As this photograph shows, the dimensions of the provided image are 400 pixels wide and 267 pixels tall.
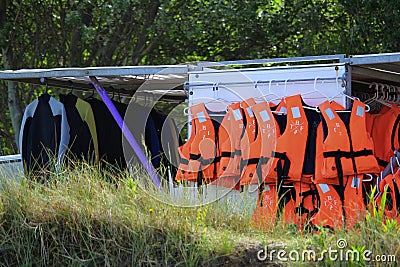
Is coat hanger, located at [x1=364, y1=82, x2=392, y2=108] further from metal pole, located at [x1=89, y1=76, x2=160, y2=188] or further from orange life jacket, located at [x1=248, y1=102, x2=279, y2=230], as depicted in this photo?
metal pole, located at [x1=89, y1=76, x2=160, y2=188]

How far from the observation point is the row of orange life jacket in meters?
7.14

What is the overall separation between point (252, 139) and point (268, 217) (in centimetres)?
131

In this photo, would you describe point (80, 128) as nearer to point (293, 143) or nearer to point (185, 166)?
point (185, 166)

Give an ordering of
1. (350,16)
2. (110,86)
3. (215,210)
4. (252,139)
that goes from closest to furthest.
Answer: (215,210) → (252,139) → (110,86) → (350,16)

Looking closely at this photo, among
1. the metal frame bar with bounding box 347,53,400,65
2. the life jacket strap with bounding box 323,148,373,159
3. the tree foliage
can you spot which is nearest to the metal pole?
the life jacket strap with bounding box 323,148,373,159

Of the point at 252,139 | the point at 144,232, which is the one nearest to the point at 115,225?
the point at 144,232

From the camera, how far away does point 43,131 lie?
891 centimetres

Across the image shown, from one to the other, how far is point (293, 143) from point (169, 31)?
758 cm

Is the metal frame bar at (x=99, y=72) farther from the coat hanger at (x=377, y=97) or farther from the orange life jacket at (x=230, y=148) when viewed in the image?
the coat hanger at (x=377, y=97)

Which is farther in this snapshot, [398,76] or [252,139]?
[398,76]

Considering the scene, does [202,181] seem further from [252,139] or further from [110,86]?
[110,86]

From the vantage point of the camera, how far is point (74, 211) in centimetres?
633

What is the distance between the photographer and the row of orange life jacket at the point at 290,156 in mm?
7145

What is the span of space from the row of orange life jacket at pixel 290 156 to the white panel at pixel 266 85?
186 mm
